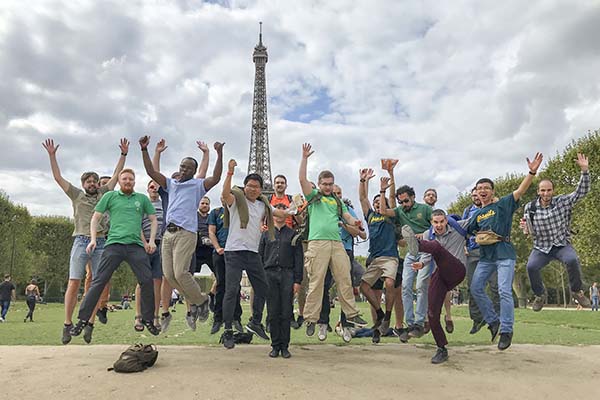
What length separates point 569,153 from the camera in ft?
97.5

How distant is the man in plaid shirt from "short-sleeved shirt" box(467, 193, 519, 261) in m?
0.75

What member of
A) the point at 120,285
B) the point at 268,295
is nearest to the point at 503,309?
the point at 268,295

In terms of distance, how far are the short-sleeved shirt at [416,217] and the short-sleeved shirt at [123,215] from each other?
15.2 ft

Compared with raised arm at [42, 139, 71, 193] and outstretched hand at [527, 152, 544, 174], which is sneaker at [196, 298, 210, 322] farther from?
outstretched hand at [527, 152, 544, 174]

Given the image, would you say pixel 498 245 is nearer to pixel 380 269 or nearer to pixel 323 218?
pixel 380 269

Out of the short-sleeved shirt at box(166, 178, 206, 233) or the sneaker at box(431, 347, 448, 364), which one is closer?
the sneaker at box(431, 347, 448, 364)

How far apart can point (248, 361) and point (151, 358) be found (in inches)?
54.1

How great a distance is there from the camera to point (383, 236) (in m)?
9.08

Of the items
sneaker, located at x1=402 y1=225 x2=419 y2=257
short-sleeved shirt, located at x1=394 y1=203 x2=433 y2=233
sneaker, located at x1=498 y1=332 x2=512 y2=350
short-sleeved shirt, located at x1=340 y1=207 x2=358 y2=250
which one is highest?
short-sleeved shirt, located at x1=394 y1=203 x2=433 y2=233

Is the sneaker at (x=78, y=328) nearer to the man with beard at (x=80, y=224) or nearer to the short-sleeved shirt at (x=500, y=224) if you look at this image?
the man with beard at (x=80, y=224)

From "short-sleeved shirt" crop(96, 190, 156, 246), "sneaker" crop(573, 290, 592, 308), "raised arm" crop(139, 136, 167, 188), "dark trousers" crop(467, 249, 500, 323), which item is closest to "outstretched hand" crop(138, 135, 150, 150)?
"raised arm" crop(139, 136, 167, 188)

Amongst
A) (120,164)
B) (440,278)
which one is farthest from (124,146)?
(440,278)

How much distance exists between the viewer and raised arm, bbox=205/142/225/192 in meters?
7.70

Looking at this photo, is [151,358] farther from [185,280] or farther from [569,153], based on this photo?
[569,153]
